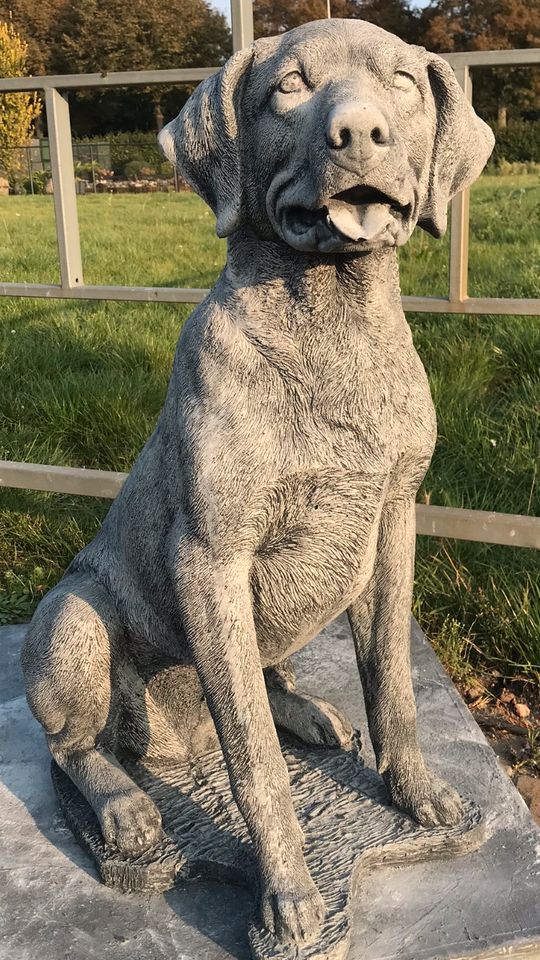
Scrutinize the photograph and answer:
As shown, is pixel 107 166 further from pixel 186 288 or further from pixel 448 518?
pixel 448 518

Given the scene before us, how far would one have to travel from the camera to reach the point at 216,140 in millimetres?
1547

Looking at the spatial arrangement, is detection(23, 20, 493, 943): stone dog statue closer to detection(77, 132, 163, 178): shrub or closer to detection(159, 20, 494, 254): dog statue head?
→ detection(159, 20, 494, 254): dog statue head

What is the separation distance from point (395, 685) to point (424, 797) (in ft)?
0.80

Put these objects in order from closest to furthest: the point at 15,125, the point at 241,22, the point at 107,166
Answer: the point at 241,22, the point at 107,166, the point at 15,125

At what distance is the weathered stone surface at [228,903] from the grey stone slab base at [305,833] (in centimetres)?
4

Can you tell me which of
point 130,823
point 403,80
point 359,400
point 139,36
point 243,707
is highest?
point 139,36

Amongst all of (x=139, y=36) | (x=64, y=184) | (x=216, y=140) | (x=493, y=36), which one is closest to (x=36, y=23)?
(x=139, y=36)

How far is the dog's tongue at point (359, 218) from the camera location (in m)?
1.42

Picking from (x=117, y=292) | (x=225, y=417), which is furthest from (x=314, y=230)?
(x=117, y=292)

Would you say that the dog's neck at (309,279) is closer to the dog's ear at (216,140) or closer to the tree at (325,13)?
the dog's ear at (216,140)

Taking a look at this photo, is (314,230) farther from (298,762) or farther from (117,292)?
(117,292)

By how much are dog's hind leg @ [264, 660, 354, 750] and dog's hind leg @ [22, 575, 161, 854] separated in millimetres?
436

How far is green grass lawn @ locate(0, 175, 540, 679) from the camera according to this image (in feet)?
10.6

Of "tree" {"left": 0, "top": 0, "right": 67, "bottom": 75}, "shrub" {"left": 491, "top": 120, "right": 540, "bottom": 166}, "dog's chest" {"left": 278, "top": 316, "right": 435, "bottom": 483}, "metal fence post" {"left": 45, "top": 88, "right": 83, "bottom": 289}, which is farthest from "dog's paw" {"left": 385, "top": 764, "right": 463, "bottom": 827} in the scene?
"tree" {"left": 0, "top": 0, "right": 67, "bottom": 75}
